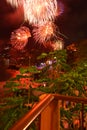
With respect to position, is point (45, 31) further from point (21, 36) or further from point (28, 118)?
point (28, 118)

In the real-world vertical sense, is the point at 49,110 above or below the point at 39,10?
below

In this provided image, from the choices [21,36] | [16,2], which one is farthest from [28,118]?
[21,36]

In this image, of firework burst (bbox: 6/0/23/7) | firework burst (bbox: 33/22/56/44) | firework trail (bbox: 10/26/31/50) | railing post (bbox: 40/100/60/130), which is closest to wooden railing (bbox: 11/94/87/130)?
railing post (bbox: 40/100/60/130)

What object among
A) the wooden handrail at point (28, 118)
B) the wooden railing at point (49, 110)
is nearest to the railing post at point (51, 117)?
the wooden railing at point (49, 110)

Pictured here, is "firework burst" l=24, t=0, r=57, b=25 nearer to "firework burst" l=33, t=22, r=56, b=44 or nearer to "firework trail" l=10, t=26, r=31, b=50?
"firework burst" l=33, t=22, r=56, b=44

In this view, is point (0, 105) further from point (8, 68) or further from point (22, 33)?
point (8, 68)

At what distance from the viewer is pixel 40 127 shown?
175cm

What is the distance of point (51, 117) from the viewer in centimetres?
200

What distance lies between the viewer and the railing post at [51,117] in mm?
1863

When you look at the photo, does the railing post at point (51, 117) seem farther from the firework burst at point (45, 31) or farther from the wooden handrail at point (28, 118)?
the firework burst at point (45, 31)

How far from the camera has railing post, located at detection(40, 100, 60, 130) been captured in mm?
1863

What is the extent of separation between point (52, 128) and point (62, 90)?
0.97 m

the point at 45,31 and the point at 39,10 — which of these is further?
the point at 45,31

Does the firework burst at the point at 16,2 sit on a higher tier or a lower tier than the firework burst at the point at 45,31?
higher
